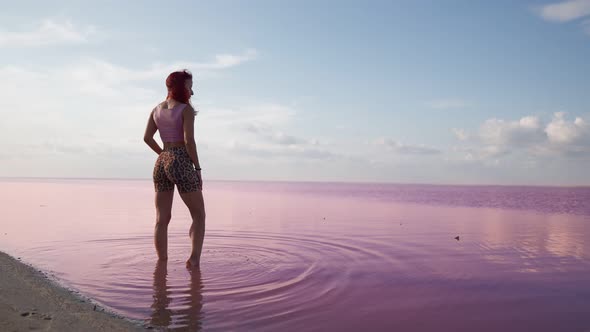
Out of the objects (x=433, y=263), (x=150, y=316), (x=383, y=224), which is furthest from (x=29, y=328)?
(x=383, y=224)

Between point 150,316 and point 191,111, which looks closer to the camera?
point 150,316

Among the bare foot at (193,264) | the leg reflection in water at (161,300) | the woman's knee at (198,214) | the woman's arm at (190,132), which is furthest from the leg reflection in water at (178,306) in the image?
the woman's arm at (190,132)

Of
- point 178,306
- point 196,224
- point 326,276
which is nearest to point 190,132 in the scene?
point 196,224

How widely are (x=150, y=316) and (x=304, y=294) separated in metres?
1.62

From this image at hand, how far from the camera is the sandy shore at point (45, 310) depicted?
2.86m

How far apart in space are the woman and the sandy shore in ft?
5.63

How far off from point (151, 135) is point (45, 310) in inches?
120

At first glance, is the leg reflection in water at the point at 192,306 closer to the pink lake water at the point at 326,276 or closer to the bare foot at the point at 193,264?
the pink lake water at the point at 326,276

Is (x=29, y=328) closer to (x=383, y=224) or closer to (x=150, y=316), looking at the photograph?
(x=150, y=316)

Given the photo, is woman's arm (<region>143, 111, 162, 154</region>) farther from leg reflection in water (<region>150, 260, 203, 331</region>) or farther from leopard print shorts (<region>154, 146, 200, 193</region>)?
leg reflection in water (<region>150, 260, 203, 331</region>)

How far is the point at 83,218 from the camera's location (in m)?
11.8

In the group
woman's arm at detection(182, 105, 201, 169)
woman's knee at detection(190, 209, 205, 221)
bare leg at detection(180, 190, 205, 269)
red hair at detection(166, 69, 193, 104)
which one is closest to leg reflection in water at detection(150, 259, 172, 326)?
bare leg at detection(180, 190, 205, 269)

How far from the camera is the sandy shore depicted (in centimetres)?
286

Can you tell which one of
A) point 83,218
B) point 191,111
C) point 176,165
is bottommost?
point 83,218
